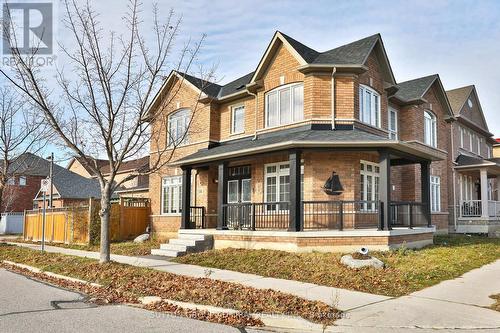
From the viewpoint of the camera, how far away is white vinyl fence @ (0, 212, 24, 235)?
134 ft

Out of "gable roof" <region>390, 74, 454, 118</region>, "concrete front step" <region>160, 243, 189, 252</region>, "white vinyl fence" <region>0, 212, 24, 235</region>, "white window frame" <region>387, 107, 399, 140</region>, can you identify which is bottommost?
"white vinyl fence" <region>0, 212, 24, 235</region>

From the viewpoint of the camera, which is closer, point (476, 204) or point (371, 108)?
point (371, 108)

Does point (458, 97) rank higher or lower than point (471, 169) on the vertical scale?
higher

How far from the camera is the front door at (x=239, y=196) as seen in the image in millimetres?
16938

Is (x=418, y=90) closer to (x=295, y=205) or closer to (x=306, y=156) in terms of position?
(x=306, y=156)

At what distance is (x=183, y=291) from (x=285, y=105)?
10.6 meters

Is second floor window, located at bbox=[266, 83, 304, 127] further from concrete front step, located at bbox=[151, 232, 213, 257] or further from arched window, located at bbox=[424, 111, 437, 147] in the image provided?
arched window, located at bbox=[424, 111, 437, 147]

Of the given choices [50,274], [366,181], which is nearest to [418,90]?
[366,181]

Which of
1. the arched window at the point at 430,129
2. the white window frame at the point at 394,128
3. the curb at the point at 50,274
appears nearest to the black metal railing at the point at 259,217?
the curb at the point at 50,274

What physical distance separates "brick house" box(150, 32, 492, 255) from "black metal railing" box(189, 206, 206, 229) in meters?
0.05

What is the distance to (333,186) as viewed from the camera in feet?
50.3

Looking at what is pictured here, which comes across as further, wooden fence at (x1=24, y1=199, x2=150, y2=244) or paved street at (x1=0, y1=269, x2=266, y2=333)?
wooden fence at (x1=24, y1=199, x2=150, y2=244)

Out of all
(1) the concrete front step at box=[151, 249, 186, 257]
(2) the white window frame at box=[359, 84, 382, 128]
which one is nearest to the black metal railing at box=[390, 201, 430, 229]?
(2) the white window frame at box=[359, 84, 382, 128]

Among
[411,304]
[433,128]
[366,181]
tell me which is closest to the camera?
[411,304]
